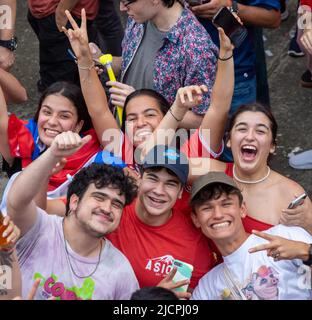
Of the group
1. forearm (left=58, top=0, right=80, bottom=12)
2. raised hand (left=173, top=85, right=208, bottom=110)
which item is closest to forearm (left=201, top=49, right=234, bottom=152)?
raised hand (left=173, top=85, right=208, bottom=110)

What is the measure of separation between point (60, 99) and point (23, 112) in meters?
2.01

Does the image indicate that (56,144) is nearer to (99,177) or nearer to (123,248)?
(99,177)

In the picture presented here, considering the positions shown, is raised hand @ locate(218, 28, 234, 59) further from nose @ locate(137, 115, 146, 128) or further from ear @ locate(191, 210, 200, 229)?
ear @ locate(191, 210, 200, 229)

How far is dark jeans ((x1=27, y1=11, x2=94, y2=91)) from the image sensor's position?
4910 millimetres

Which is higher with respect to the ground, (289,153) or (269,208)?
(289,153)

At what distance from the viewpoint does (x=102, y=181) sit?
10.7 feet

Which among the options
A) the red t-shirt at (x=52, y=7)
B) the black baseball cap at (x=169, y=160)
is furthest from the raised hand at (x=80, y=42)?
the red t-shirt at (x=52, y=7)

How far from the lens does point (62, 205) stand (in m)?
3.51

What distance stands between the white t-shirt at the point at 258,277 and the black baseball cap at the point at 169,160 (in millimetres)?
422

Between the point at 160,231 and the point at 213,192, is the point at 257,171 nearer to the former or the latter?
the point at 213,192

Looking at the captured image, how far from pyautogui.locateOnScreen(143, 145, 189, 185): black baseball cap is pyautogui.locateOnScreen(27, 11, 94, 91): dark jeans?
62.4 inches

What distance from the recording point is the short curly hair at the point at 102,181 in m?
3.26
